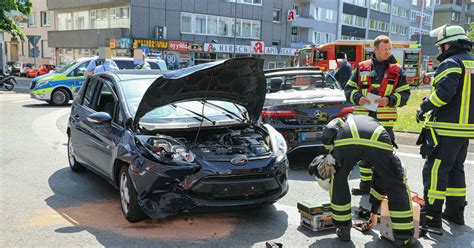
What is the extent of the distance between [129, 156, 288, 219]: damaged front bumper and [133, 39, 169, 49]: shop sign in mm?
29311

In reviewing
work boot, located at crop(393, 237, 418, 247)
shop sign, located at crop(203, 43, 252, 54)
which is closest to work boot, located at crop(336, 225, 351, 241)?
work boot, located at crop(393, 237, 418, 247)

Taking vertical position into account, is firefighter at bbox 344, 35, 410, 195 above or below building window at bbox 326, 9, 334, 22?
below

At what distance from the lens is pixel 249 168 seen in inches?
176

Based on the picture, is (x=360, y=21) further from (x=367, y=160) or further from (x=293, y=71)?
(x=367, y=160)

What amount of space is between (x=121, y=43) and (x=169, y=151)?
98.1 feet

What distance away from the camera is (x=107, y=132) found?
5316mm

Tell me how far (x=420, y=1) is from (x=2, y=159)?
248ft

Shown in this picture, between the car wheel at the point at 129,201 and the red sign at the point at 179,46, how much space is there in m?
30.6

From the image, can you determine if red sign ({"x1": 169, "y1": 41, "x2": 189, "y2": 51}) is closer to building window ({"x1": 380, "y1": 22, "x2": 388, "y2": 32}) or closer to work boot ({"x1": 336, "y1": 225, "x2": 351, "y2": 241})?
work boot ({"x1": 336, "y1": 225, "x2": 351, "y2": 241})

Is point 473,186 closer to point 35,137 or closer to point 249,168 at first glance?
point 249,168

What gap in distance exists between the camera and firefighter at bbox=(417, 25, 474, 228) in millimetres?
4484

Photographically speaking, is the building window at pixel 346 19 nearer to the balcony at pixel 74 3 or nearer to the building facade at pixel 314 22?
the building facade at pixel 314 22

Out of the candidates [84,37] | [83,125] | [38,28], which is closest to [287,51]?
[84,37]

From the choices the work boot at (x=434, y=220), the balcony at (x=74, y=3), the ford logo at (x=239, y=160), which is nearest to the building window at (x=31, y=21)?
the balcony at (x=74, y=3)
